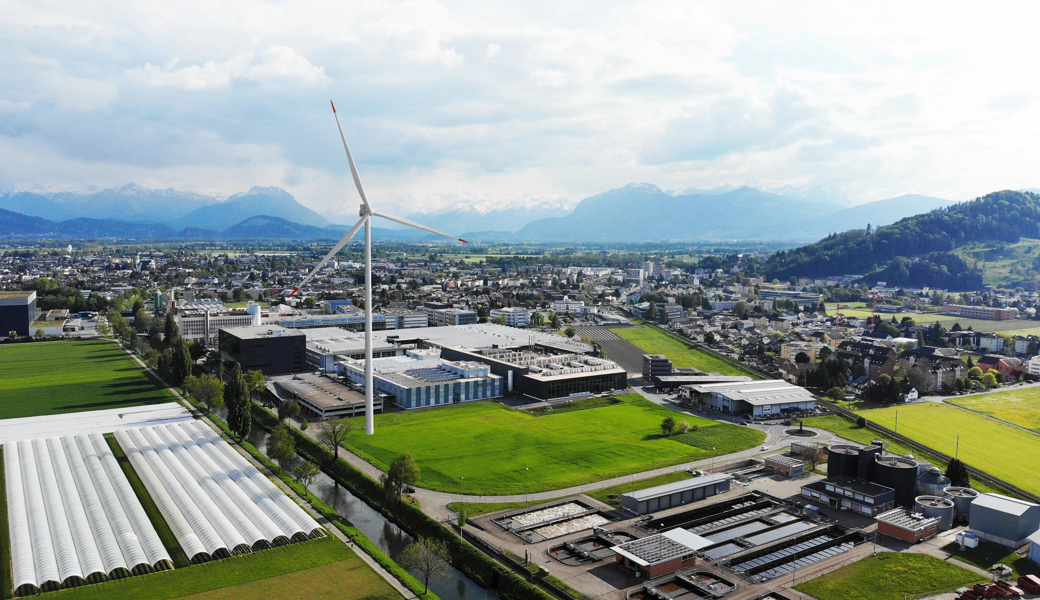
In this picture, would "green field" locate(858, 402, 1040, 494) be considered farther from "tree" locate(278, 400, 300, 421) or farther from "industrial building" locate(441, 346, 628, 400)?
"tree" locate(278, 400, 300, 421)

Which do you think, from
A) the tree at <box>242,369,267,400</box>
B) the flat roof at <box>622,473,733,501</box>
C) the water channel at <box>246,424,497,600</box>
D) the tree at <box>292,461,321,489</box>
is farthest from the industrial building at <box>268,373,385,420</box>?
the flat roof at <box>622,473,733,501</box>

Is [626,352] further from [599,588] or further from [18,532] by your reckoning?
[18,532]

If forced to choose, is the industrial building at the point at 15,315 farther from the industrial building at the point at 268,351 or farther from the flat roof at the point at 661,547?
the flat roof at the point at 661,547

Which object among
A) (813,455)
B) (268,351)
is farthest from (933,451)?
(268,351)

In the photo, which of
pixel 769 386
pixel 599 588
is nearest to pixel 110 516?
pixel 599 588

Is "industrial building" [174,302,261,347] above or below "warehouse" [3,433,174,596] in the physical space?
above

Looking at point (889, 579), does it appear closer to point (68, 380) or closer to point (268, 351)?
point (268, 351)
